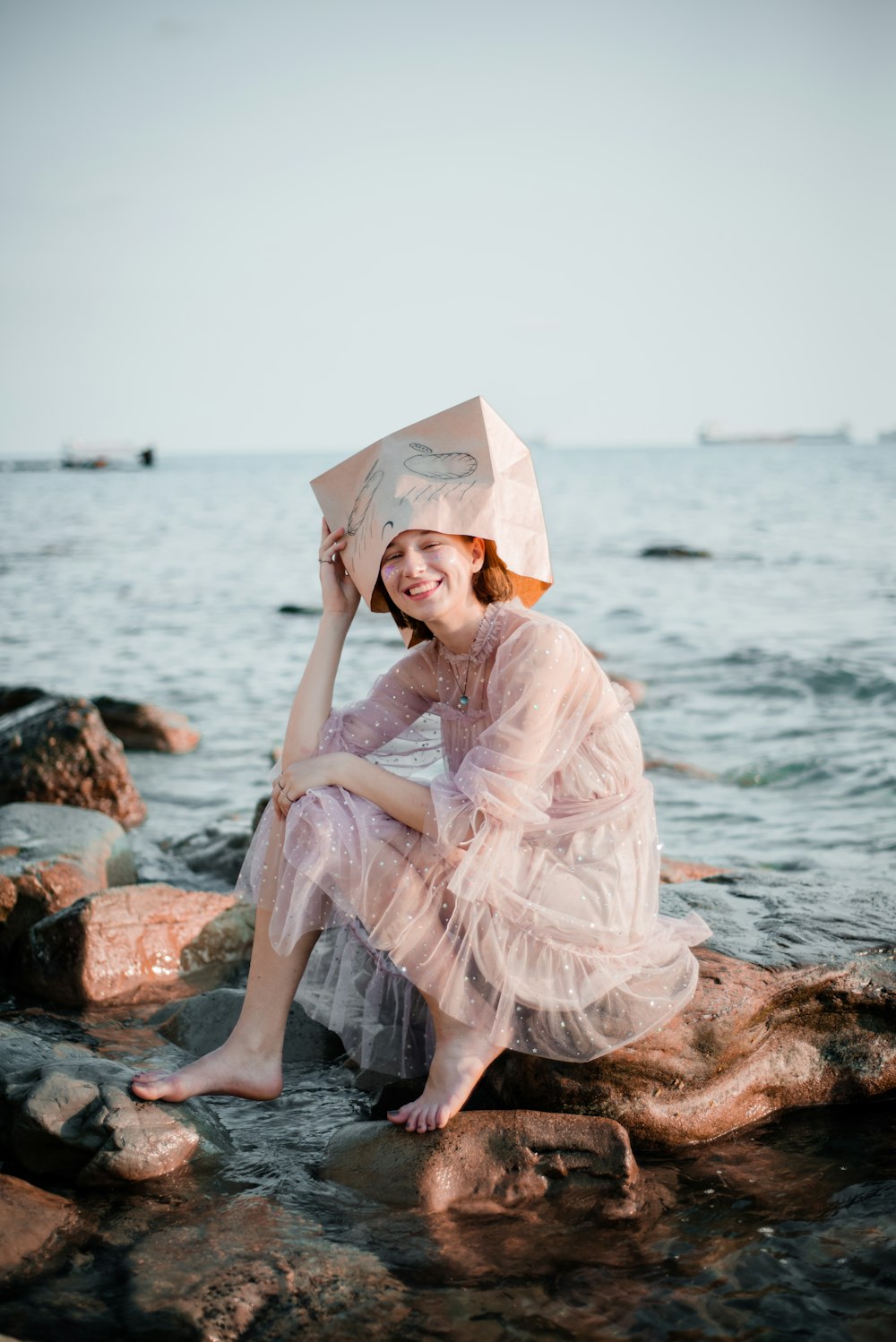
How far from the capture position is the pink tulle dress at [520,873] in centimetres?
318

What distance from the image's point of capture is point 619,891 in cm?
332

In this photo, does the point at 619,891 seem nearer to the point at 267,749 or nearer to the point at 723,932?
the point at 723,932

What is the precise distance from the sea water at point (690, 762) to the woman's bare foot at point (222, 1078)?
155 millimetres

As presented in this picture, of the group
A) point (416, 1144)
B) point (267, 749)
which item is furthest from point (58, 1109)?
point (267, 749)

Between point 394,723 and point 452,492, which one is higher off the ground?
point 452,492

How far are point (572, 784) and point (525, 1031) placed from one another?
70 cm

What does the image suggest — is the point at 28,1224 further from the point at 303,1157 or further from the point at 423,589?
the point at 423,589

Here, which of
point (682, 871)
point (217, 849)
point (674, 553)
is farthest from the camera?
point (674, 553)

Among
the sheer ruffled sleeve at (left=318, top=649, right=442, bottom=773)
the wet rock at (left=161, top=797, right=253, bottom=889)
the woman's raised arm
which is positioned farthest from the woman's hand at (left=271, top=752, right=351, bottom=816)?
the wet rock at (left=161, top=797, right=253, bottom=889)

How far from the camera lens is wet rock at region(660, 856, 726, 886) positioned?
5066 mm

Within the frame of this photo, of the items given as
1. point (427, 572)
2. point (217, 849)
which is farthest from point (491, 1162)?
point (217, 849)

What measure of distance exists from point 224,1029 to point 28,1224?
1222mm

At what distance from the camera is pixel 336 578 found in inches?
145

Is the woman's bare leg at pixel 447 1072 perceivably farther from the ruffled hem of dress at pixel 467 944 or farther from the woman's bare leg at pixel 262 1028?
the woman's bare leg at pixel 262 1028
